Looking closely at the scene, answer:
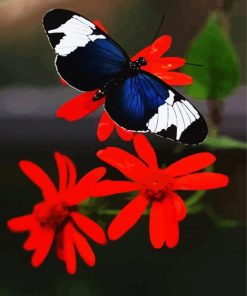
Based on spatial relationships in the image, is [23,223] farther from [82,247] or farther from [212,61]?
[212,61]

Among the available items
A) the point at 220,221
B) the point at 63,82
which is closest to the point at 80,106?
the point at 63,82

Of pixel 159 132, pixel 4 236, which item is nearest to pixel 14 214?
pixel 4 236

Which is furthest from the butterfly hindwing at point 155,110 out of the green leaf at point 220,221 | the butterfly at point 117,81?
the green leaf at point 220,221

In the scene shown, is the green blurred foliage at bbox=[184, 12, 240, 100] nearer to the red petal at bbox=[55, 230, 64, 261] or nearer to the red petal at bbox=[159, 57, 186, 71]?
the red petal at bbox=[159, 57, 186, 71]

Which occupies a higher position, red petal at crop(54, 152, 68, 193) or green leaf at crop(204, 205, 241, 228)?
red petal at crop(54, 152, 68, 193)

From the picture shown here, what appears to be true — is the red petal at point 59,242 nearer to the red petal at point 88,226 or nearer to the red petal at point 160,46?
the red petal at point 88,226

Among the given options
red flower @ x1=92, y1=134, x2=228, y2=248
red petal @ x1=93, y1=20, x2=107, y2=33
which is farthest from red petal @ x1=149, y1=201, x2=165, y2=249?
red petal @ x1=93, y1=20, x2=107, y2=33
